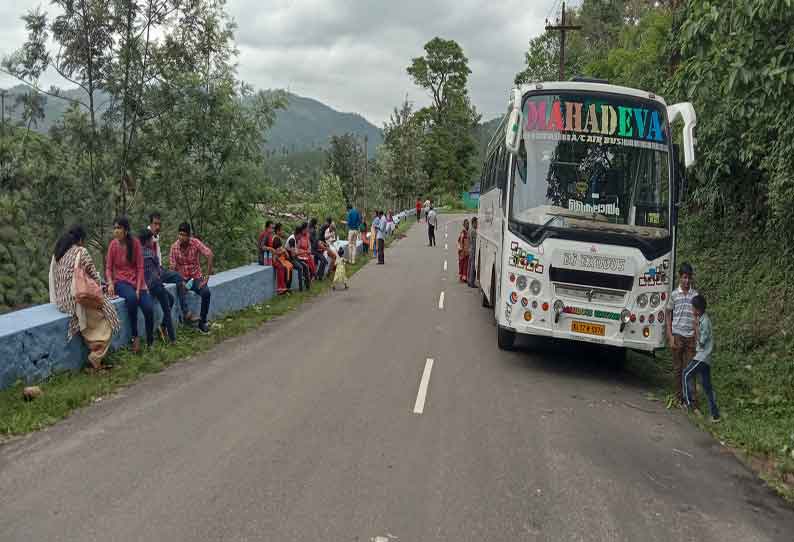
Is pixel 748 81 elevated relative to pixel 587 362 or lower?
elevated

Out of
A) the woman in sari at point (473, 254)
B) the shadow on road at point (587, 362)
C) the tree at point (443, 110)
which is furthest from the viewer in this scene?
the tree at point (443, 110)

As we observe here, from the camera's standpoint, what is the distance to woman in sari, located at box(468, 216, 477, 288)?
731 inches

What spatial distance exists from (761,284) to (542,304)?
582 cm

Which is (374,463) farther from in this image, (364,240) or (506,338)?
(364,240)

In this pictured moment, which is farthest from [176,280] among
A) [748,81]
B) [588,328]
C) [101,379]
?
[748,81]

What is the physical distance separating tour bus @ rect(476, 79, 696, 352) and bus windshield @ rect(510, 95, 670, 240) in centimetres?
1

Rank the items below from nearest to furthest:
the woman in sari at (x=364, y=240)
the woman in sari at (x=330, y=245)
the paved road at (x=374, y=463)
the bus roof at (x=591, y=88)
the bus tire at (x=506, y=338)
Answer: the paved road at (x=374, y=463) → the bus roof at (x=591, y=88) → the bus tire at (x=506, y=338) → the woman in sari at (x=330, y=245) → the woman in sari at (x=364, y=240)

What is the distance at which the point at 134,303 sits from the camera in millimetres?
9047

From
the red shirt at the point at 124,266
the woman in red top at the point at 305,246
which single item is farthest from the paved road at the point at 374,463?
the woman in red top at the point at 305,246

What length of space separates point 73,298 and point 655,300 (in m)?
7.38

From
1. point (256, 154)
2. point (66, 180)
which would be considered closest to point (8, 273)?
point (66, 180)

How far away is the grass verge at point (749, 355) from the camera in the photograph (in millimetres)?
6844

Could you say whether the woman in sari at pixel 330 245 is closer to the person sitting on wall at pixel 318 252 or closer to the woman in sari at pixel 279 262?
the person sitting on wall at pixel 318 252

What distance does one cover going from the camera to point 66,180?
14.5 metres
